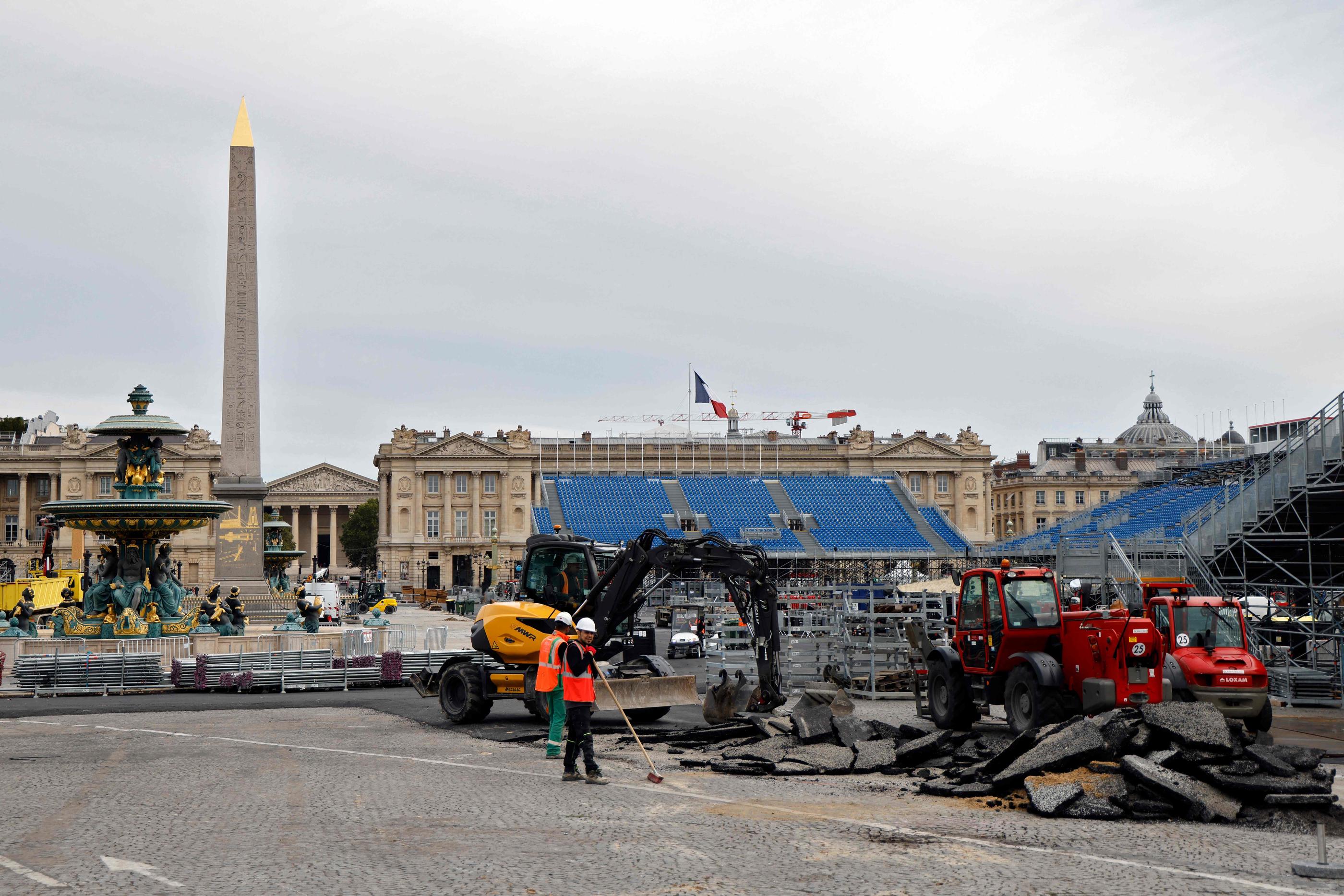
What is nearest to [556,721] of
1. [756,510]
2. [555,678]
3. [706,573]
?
[555,678]

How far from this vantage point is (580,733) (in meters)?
12.7

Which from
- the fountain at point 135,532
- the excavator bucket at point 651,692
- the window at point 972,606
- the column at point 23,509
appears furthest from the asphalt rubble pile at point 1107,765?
the column at point 23,509

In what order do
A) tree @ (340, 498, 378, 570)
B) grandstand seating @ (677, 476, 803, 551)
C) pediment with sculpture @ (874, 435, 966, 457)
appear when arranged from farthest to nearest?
tree @ (340, 498, 378, 570)
pediment with sculpture @ (874, 435, 966, 457)
grandstand seating @ (677, 476, 803, 551)

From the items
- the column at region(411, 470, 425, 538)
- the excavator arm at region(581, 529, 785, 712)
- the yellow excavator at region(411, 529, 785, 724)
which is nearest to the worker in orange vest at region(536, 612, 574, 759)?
the excavator arm at region(581, 529, 785, 712)

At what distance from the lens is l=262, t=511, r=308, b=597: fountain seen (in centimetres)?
4747

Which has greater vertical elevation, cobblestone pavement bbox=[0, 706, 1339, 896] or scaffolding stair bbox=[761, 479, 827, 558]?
scaffolding stair bbox=[761, 479, 827, 558]

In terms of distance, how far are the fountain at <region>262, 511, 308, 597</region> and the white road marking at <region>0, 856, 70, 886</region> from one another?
1332 inches

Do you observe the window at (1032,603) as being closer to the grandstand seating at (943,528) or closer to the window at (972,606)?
the window at (972,606)

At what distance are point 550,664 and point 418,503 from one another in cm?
9523

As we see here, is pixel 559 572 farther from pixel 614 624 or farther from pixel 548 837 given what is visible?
pixel 548 837

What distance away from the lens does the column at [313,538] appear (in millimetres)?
146875

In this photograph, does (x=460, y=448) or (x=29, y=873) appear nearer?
(x=29, y=873)

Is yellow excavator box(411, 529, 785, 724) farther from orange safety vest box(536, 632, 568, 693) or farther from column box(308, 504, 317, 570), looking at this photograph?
column box(308, 504, 317, 570)

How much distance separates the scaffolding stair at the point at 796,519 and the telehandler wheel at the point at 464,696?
49.8 meters
